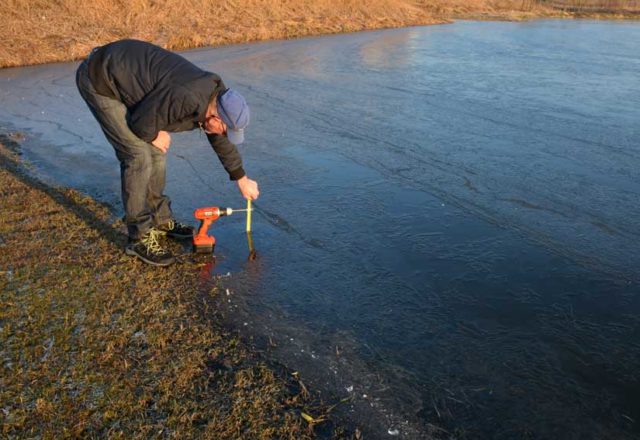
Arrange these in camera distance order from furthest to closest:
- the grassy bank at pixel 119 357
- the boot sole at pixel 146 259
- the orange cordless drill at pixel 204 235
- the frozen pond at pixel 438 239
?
the orange cordless drill at pixel 204 235
the boot sole at pixel 146 259
the frozen pond at pixel 438 239
the grassy bank at pixel 119 357

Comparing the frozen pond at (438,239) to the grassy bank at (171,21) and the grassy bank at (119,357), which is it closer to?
the grassy bank at (119,357)

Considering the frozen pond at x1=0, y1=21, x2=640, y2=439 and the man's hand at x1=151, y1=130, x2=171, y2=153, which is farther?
the man's hand at x1=151, y1=130, x2=171, y2=153

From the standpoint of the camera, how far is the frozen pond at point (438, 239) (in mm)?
2758

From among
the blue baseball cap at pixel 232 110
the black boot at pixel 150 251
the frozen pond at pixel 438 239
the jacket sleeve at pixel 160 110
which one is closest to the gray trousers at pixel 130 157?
the black boot at pixel 150 251

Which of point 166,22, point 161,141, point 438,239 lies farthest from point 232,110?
point 166,22

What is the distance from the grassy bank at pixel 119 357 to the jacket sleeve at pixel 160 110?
980 mm

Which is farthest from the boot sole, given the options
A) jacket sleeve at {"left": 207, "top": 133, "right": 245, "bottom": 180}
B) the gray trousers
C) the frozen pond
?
jacket sleeve at {"left": 207, "top": 133, "right": 245, "bottom": 180}

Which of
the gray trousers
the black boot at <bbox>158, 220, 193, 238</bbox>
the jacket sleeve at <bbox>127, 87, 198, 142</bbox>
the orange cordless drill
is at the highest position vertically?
the jacket sleeve at <bbox>127, 87, 198, 142</bbox>

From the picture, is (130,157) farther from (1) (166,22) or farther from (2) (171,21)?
(2) (171,21)

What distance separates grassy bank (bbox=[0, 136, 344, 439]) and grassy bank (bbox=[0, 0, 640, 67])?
12346 mm

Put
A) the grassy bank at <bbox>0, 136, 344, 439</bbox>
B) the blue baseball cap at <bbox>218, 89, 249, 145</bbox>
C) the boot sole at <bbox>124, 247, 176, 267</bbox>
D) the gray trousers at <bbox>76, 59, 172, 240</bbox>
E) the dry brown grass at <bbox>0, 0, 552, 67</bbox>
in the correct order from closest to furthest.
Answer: the grassy bank at <bbox>0, 136, 344, 439</bbox> < the blue baseball cap at <bbox>218, 89, 249, 145</bbox> < the gray trousers at <bbox>76, 59, 172, 240</bbox> < the boot sole at <bbox>124, 247, 176, 267</bbox> < the dry brown grass at <bbox>0, 0, 552, 67</bbox>

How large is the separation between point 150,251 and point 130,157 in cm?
67

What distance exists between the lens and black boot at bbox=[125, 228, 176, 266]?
379 centimetres

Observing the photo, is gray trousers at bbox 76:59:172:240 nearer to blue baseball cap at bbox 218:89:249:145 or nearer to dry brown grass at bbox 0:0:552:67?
blue baseball cap at bbox 218:89:249:145
